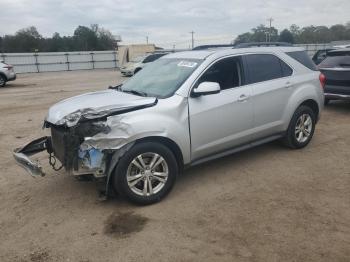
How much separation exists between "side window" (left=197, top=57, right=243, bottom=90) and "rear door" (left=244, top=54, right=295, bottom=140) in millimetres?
165

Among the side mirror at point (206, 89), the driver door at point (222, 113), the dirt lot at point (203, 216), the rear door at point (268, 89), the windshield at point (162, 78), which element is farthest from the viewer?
the rear door at point (268, 89)

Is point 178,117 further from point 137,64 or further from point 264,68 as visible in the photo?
point 137,64

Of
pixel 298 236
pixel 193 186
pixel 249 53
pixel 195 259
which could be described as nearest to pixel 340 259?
pixel 298 236

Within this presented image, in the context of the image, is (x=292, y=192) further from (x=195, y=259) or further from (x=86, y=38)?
(x=86, y=38)

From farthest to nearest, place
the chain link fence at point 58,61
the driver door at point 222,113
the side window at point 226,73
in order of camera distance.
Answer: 1. the chain link fence at point 58,61
2. the side window at point 226,73
3. the driver door at point 222,113

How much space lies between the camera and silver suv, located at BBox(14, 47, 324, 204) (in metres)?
4.22

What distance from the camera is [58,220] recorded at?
4.20m

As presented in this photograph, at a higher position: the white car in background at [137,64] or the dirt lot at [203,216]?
the white car in background at [137,64]

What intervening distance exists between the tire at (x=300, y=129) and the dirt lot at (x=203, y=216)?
0.33 m

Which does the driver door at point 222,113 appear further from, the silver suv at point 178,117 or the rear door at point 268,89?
the rear door at point 268,89

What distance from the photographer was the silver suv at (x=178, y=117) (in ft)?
13.9

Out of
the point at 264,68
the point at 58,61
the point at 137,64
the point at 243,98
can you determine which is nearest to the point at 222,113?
the point at 243,98

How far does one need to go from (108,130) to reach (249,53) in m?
2.63

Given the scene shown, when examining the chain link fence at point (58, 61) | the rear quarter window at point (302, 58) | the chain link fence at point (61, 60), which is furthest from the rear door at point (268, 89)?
the chain link fence at point (58, 61)
